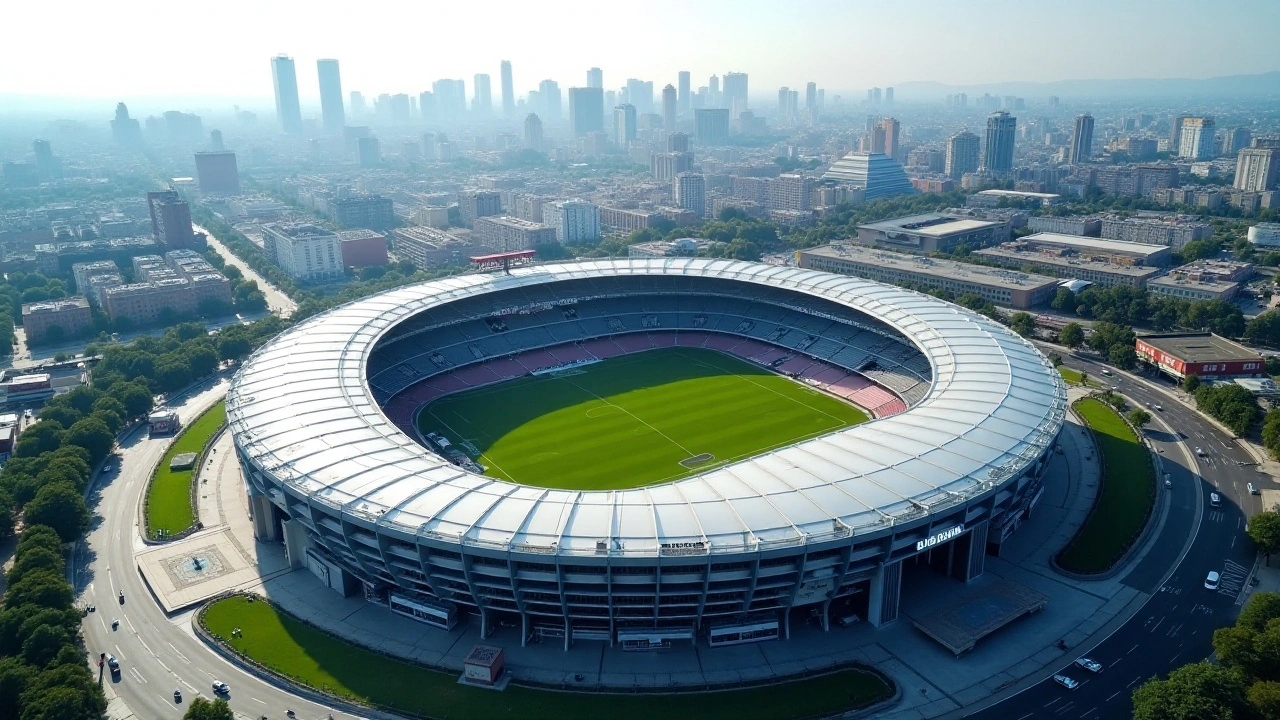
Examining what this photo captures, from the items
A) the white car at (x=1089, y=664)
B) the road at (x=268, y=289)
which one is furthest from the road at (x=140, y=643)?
the road at (x=268, y=289)

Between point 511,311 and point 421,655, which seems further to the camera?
point 511,311

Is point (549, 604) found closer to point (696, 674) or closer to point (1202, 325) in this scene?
point (696, 674)

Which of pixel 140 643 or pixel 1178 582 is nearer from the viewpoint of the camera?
pixel 140 643

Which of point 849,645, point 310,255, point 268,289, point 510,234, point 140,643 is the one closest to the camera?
point 849,645

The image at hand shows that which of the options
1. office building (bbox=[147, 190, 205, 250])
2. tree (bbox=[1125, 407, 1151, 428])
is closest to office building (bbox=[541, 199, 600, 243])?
office building (bbox=[147, 190, 205, 250])

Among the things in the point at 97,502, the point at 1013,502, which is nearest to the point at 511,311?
the point at 97,502

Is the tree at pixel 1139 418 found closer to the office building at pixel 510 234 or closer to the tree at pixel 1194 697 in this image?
the tree at pixel 1194 697

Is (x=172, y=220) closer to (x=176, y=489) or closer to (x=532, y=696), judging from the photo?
(x=176, y=489)

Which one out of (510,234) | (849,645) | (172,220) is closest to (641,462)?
(849,645)
